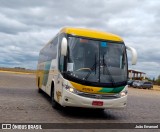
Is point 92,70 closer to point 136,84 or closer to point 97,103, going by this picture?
point 97,103

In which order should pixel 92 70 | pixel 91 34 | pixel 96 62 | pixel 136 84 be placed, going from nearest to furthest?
pixel 92 70 < pixel 96 62 < pixel 91 34 < pixel 136 84

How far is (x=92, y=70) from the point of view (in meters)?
12.3

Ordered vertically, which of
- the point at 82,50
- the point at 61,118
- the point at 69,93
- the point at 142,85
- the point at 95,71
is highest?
the point at 82,50

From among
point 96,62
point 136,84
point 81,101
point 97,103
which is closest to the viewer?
point 81,101

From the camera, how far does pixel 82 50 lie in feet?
41.3

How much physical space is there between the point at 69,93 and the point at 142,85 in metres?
52.7

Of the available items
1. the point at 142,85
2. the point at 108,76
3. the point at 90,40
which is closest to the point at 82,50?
the point at 90,40

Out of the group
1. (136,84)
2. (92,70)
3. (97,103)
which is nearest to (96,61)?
(92,70)

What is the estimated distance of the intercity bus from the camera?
1191 cm

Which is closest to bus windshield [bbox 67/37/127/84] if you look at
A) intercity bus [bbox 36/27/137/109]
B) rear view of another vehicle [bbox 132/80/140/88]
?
intercity bus [bbox 36/27/137/109]

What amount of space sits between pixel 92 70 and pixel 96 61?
0.42 meters

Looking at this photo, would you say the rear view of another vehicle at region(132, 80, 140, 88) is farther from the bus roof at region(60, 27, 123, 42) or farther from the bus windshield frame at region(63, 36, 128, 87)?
the bus windshield frame at region(63, 36, 128, 87)

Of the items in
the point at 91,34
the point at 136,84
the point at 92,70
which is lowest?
the point at 136,84

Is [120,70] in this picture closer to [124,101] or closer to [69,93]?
[124,101]
